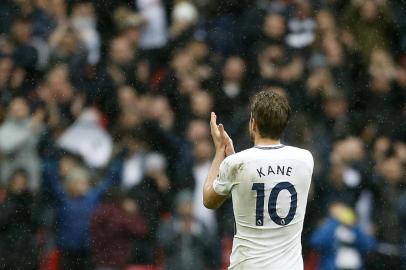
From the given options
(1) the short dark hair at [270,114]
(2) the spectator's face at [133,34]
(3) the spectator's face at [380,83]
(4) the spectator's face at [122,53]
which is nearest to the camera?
(1) the short dark hair at [270,114]

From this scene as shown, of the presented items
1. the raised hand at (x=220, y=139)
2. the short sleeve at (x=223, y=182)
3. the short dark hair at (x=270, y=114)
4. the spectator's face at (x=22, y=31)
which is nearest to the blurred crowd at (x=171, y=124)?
the spectator's face at (x=22, y=31)

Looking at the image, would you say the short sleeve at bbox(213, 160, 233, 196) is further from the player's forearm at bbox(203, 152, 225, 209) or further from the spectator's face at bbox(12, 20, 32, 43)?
the spectator's face at bbox(12, 20, 32, 43)

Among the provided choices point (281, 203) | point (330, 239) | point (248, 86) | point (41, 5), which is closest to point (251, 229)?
point (281, 203)

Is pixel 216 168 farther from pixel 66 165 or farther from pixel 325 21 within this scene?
pixel 325 21

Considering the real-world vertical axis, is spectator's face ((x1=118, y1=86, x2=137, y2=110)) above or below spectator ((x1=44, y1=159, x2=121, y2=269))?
above

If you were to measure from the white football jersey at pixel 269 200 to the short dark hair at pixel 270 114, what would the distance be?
0.23 ft

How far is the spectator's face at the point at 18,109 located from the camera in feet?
23.7

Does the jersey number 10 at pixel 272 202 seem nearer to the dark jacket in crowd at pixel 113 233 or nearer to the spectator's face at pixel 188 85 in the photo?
the dark jacket in crowd at pixel 113 233

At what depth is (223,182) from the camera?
4.13 meters

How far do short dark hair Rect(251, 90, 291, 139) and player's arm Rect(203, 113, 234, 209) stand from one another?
0.28m

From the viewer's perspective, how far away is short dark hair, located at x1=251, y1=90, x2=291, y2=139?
4.00 meters

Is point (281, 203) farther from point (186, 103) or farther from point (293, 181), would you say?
point (186, 103)

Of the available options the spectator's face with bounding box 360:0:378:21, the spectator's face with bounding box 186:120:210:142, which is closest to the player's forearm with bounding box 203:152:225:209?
the spectator's face with bounding box 186:120:210:142

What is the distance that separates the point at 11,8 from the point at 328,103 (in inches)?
103
